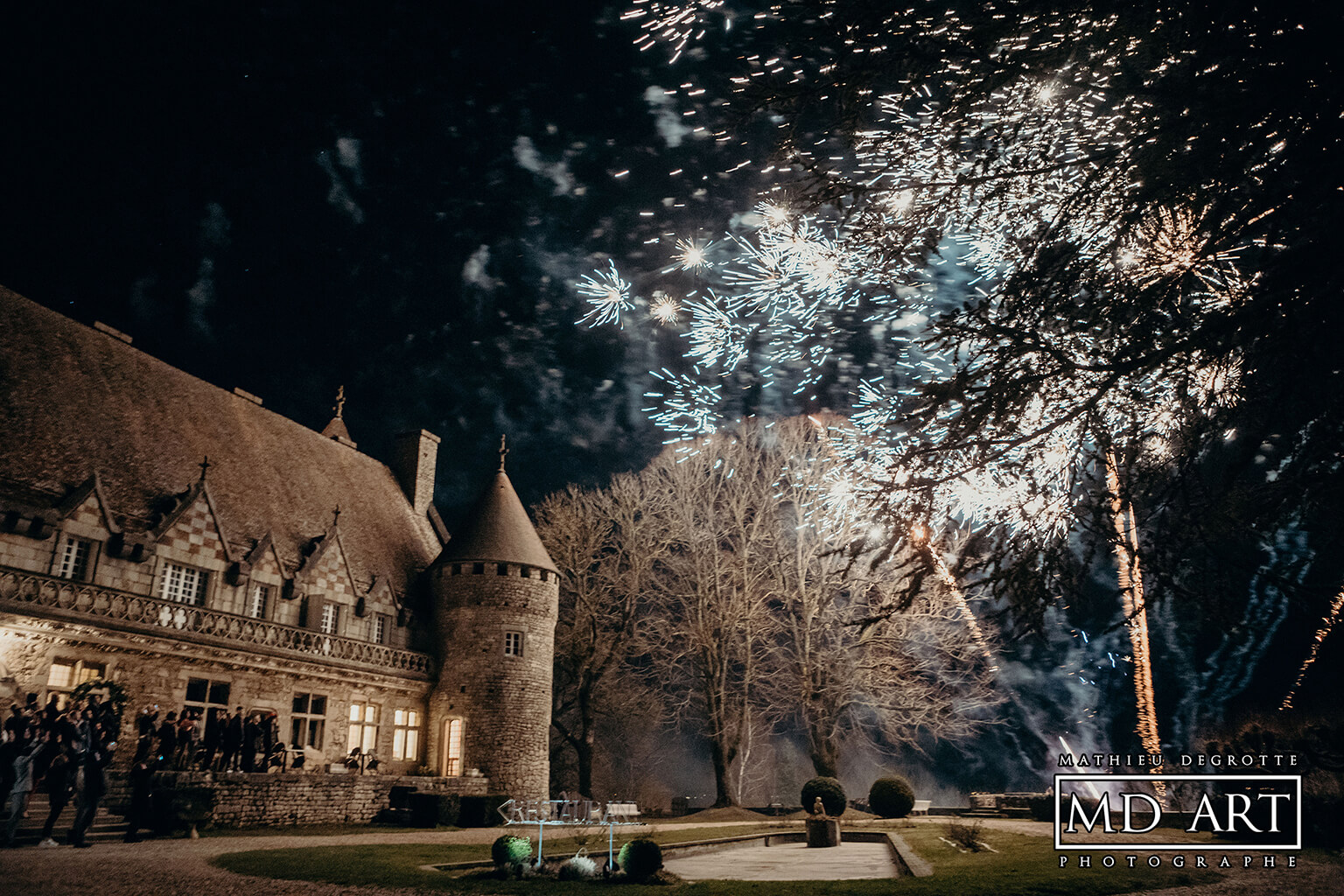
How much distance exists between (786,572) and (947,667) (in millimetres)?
6144

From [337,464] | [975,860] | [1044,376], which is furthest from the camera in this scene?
[337,464]

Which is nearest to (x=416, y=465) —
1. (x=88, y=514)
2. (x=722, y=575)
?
(x=722, y=575)

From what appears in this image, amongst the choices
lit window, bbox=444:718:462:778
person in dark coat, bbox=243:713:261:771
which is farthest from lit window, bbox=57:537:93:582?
lit window, bbox=444:718:462:778

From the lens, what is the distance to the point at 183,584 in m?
18.9

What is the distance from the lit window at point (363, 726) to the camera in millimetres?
22375

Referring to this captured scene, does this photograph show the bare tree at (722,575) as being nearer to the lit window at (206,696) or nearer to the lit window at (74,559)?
the lit window at (206,696)

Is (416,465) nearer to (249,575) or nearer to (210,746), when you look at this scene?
(249,575)

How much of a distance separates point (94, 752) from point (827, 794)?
16.8 metres

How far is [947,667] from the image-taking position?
1079 inches

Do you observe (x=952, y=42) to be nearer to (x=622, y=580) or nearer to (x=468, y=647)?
(x=468, y=647)

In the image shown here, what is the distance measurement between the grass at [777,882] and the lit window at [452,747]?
1210cm

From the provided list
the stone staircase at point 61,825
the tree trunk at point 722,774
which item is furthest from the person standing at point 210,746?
the tree trunk at point 722,774

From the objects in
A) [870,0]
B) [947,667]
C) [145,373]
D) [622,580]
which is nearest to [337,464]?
[145,373]

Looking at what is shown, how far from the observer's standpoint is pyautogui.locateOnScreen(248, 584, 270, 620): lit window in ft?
66.8
